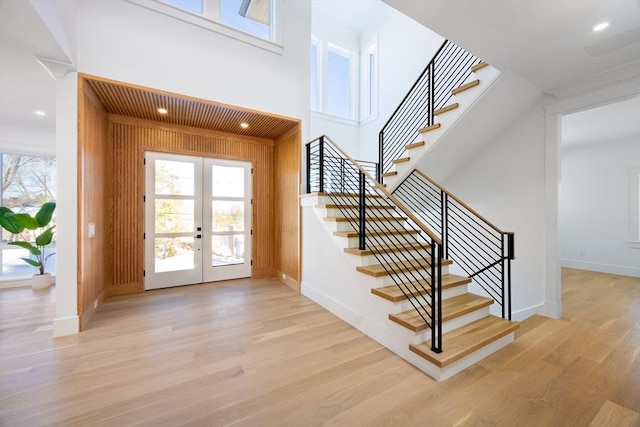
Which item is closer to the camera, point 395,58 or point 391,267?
point 391,267

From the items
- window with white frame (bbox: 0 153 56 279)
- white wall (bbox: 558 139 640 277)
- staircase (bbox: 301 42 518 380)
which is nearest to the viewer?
staircase (bbox: 301 42 518 380)

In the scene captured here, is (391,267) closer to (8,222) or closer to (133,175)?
(133,175)

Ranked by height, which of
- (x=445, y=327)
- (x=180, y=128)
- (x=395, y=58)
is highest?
(x=395, y=58)

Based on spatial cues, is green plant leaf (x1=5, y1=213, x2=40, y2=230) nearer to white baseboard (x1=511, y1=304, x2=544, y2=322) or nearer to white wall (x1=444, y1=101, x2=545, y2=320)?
white wall (x1=444, y1=101, x2=545, y2=320)

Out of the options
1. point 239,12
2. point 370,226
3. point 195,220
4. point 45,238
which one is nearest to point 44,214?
point 45,238

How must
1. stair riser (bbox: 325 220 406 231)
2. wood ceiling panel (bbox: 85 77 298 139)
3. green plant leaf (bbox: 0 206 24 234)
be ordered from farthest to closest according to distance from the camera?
green plant leaf (bbox: 0 206 24 234)
stair riser (bbox: 325 220 406 231)
wood ceiling panel (bbox: 85 77 298 139)

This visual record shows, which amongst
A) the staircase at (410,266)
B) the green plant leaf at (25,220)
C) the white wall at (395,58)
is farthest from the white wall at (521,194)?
the green plant leaf at (25,220)

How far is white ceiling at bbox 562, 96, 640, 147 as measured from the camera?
4.29 m

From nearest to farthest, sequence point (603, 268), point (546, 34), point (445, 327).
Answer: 1. point (546, 34)
2. point (445, 327)
3. point (603, 268)

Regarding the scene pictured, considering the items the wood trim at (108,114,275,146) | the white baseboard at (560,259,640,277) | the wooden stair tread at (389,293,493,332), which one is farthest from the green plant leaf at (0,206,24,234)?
the white baseboard at (560,259,640,277)

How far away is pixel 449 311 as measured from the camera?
2635 mm

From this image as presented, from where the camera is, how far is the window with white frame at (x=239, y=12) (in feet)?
11.5

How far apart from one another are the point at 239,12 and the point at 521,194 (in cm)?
508

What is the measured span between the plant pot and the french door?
2010 mm
